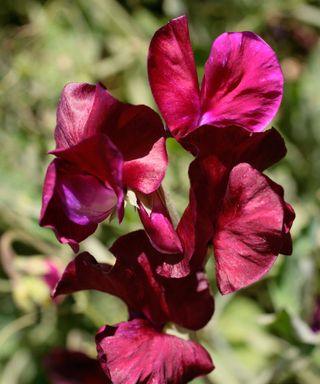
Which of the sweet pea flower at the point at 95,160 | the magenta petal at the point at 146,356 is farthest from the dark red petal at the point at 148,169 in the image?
the magenta petal at the point at 146,356

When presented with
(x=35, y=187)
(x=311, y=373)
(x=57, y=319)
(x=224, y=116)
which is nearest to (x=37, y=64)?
(x=35, y=187)

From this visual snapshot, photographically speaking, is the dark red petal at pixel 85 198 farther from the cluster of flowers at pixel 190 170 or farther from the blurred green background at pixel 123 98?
the blurred green background at pixel 123 98

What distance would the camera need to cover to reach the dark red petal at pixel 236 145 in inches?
24.8

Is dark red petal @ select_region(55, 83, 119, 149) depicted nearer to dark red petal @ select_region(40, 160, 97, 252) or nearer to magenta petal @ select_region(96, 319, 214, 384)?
dark red petal @ select_region(40, 160, 97, 252)

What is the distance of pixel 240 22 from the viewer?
1552mm

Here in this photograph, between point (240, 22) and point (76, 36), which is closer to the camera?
point (240, 22)

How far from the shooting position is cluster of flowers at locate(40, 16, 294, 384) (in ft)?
2.01

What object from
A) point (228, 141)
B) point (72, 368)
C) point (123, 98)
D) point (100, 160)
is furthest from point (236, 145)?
point (123, 98)

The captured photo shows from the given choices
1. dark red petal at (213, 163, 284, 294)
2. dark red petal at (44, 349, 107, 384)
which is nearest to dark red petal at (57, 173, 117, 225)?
dark red petal at (213, 163, 284, 294)

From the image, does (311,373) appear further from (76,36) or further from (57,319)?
(76,36)

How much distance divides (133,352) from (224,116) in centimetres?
22

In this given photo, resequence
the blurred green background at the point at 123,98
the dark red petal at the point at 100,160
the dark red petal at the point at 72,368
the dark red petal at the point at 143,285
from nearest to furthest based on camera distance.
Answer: the dark red petal at the point at 100,160 → the dark red petal at the point at 143,285 → the dark red petal at the point at 72,368 → the blurred green background at the point at 123,98

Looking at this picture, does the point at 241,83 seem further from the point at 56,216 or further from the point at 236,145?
the point at 56,216

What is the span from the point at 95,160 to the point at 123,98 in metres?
1.01
